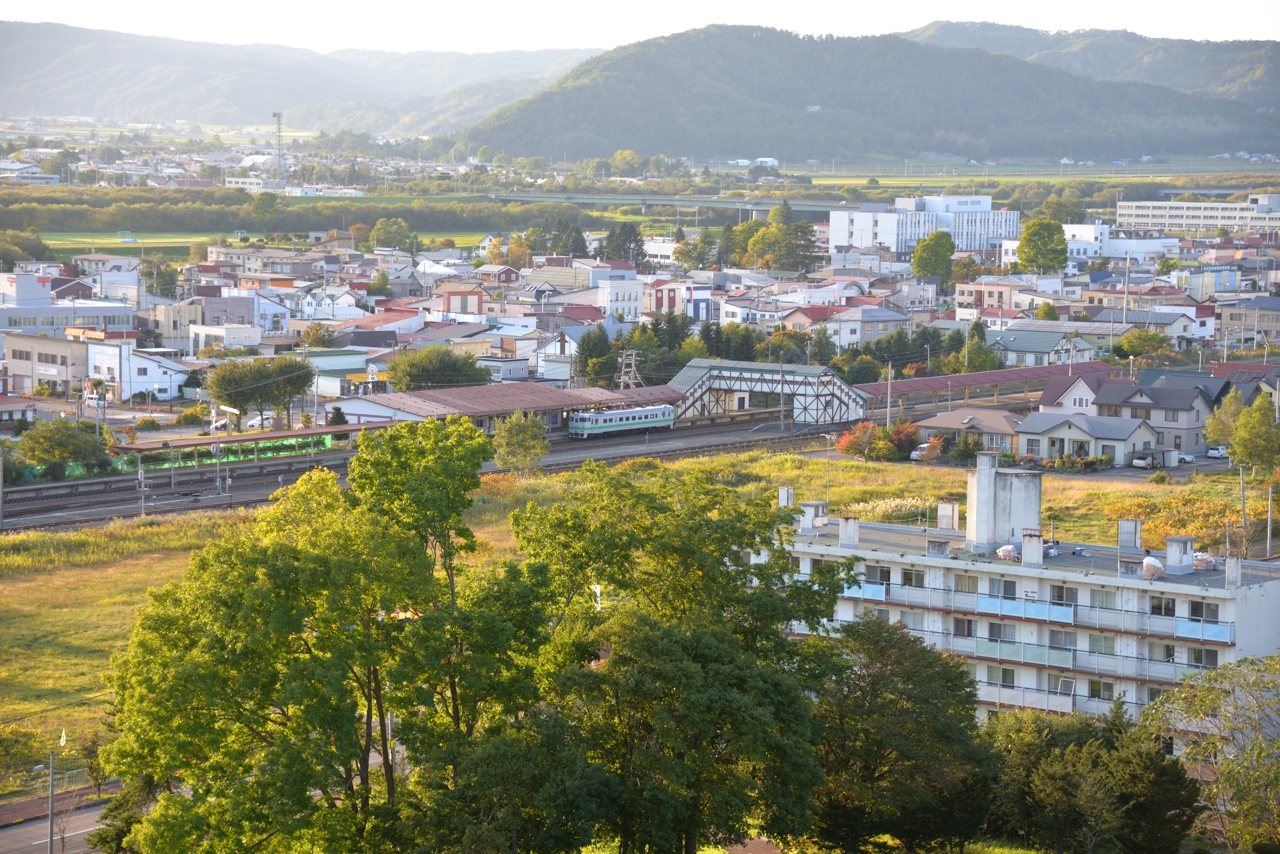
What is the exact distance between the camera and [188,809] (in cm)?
992

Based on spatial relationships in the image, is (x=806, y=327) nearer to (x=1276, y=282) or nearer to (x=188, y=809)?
(x=1276, y=282)

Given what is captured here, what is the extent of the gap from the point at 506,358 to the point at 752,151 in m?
Result: 158

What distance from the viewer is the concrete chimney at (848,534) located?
16.8 meters

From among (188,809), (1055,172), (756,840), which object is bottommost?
(756,840)

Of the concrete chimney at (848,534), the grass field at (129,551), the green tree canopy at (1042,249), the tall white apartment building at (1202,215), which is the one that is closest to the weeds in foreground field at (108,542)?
the grass field at (129,551)

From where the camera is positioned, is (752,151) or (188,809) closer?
(188,809)

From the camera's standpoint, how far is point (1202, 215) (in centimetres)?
9950

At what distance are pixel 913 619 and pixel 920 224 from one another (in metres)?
70.7

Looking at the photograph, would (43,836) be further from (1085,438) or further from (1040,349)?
(1040,349)

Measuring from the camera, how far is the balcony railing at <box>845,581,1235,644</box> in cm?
1470

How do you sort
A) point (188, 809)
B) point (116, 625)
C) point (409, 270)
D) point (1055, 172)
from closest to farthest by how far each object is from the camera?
point (188, 809) < point (116, 625) < point (409, 270) < point (1055, 172)

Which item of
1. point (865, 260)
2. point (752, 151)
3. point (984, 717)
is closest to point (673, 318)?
point (865, 260)

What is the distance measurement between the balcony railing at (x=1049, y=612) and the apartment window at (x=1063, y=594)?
1.7 inches

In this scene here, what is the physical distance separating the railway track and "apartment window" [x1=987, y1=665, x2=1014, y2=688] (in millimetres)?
15853
